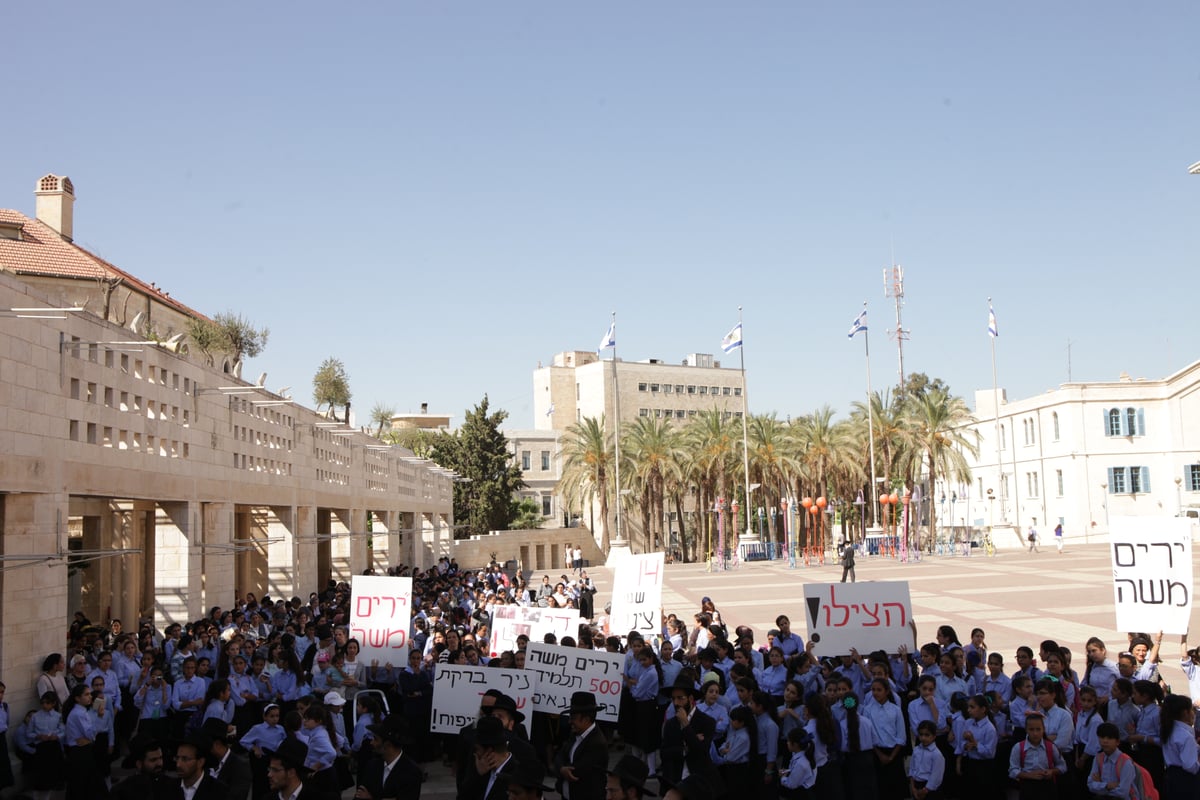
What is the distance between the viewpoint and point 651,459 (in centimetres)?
6531

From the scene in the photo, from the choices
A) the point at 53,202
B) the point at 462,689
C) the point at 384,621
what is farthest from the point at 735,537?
the point at 462,689

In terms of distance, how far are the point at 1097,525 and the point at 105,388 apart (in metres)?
63.0

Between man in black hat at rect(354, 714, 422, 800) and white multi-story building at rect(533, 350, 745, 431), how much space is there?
85.5m

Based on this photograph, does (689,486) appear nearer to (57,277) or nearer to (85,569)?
(57,277)

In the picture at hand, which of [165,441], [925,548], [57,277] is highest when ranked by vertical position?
[57,277]

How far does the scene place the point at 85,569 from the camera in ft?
80.1

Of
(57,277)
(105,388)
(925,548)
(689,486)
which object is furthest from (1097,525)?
(105,388)

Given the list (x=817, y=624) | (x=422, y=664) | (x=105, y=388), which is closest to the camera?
(x=817, y=624)

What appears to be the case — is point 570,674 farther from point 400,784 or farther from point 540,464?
point 540,464

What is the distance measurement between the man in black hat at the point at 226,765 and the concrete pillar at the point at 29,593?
6.18 metres

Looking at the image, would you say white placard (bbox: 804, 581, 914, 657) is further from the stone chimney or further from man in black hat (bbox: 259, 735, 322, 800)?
the stone chimney

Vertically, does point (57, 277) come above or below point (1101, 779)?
above

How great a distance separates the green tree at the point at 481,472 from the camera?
70.3 meters

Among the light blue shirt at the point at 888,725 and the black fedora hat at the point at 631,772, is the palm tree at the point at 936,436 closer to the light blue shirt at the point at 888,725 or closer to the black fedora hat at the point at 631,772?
the light blue shirt at the point at 888,725
